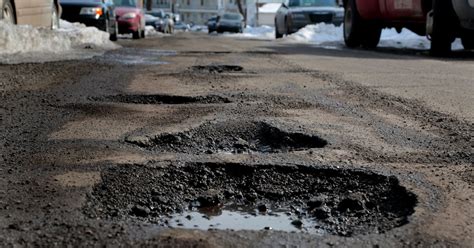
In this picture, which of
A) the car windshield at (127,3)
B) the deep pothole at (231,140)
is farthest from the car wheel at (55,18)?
the deep pothole at (231,140)

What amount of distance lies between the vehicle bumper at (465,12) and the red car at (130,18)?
13.1 m

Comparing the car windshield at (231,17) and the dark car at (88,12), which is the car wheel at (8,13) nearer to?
the dark car at (88,12)

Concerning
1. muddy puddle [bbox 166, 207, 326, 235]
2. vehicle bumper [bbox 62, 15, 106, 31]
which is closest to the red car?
vehicle bumper [bbox 62, 15, 106, 31]

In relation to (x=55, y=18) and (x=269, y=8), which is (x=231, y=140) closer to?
(x=55, y=18)

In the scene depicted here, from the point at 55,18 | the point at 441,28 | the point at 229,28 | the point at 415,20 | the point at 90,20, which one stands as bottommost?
the point at 229,28

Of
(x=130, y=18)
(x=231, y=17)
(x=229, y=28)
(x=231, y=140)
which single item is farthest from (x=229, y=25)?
(x=231, y=140)

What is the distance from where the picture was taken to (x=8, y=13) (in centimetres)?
1119

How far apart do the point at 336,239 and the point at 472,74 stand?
6.95 metres

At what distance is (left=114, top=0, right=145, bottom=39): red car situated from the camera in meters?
22.1

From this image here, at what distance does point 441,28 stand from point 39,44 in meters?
7.92

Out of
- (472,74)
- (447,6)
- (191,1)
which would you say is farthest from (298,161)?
(191,1)

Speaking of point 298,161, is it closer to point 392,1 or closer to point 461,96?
point 461,96

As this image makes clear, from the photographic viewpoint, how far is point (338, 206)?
2.82 m

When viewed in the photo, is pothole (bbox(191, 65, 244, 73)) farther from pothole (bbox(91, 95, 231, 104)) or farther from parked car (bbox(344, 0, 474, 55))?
parked car (bbox(344, 0, 474, 55))
